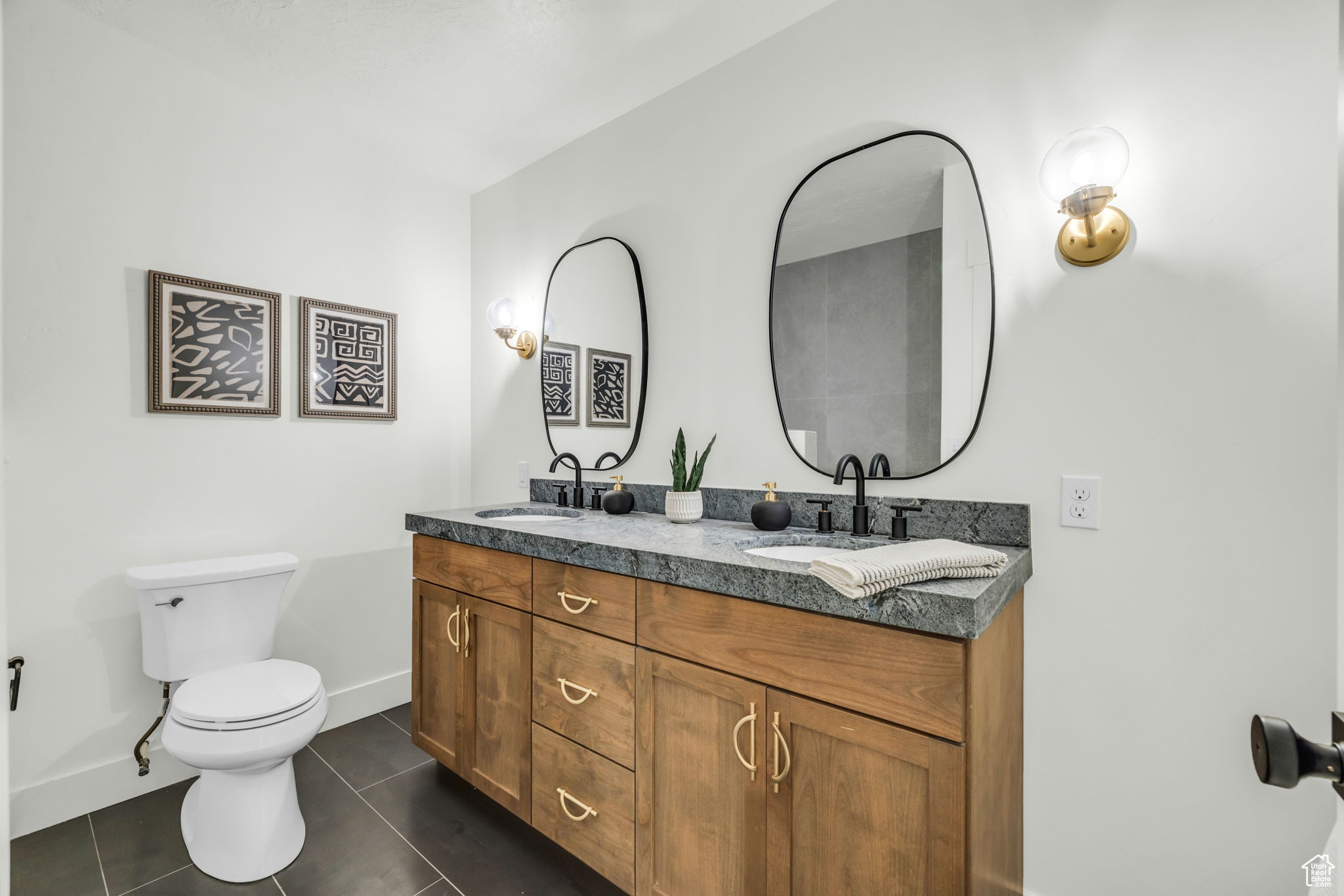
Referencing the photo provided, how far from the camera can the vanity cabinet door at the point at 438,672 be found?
1.98 m

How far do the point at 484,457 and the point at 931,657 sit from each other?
2.41 m

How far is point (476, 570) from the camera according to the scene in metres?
1.90

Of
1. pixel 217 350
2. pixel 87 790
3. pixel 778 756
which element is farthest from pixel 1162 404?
pixel 87 790

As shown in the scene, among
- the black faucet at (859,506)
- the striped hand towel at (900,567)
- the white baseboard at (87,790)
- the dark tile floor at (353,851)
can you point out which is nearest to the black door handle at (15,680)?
the white baseboard at (87,790)

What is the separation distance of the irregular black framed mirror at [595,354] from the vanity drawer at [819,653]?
106 centimetres

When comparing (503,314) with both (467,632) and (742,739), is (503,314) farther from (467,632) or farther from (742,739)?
(742,739)

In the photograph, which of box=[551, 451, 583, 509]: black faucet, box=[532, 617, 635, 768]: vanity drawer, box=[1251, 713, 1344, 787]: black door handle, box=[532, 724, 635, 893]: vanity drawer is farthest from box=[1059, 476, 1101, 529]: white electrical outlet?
box=[551, 451, 583, 509]: black faucet

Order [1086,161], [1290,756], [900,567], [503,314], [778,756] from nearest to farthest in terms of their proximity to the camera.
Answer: [1290,756]
[900,567]
[778,756]
[1086,161]
[503,314]

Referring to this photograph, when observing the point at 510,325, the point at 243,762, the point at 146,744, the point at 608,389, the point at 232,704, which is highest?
the point at 510,325

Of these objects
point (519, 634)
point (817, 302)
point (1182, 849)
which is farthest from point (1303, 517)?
point (519, 634)

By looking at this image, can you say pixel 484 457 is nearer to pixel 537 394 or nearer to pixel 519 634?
pixel 537 394

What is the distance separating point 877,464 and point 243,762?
1.86 meters

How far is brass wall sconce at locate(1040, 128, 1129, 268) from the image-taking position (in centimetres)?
130

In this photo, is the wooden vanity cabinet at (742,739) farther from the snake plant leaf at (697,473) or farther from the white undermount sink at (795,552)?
the snake plant leaf at (697,473)
